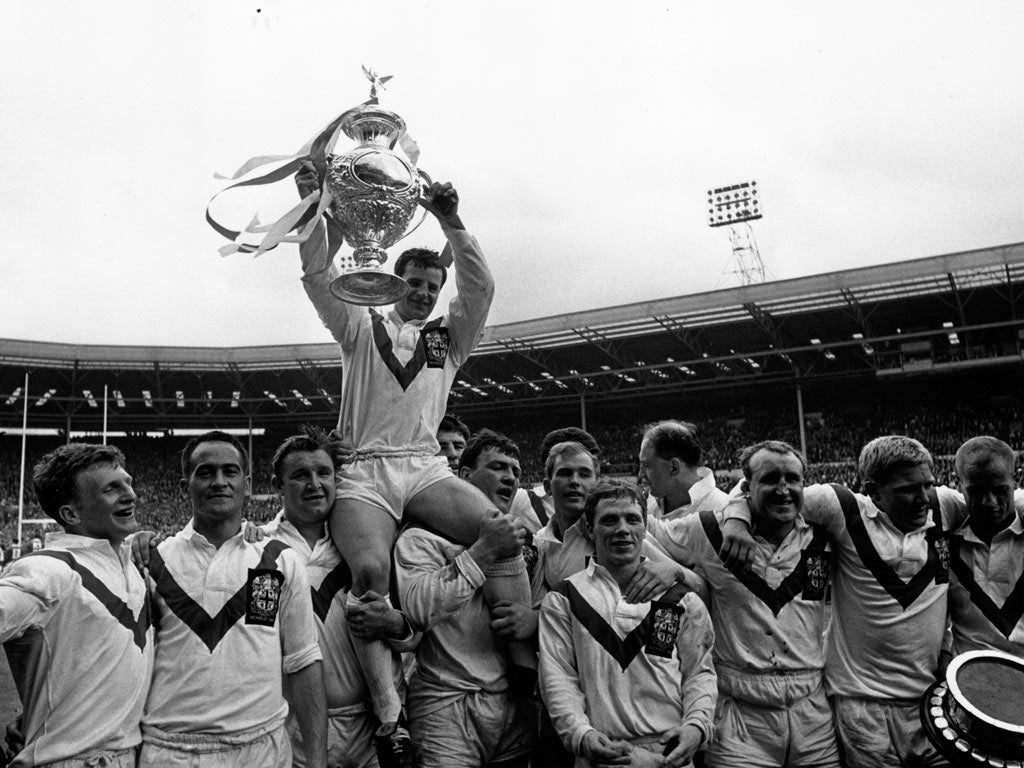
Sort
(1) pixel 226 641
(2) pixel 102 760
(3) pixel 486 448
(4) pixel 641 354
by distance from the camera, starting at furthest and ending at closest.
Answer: (4) pixel 641 354 → (3) pixel 486 448 → (1) pixel 226 641 → (2) pixel 102 760

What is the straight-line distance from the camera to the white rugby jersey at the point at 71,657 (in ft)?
8.89

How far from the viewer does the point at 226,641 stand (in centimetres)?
300

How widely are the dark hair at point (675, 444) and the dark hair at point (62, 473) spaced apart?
284cm

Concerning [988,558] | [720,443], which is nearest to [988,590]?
[988,558]

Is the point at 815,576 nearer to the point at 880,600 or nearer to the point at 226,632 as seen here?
the point at 880,600

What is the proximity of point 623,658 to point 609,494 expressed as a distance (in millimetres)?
630

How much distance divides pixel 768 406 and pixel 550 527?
90.1ft

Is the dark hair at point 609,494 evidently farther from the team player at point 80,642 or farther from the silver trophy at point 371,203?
the team player at point 80,642

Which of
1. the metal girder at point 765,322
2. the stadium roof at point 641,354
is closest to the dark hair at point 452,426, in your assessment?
the stadium roof at point 641,354

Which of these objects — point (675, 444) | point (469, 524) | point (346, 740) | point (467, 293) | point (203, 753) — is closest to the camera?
point (203, 753)

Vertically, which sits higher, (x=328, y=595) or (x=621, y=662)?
(x=328, y=595)

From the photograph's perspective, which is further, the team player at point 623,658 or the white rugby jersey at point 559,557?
the white rugby jersey at point 559,557

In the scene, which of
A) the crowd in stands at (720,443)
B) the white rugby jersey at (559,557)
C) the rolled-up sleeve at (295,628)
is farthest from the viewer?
the crowd in stands at (720,443)

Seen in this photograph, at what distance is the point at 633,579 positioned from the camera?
343 centimetres
